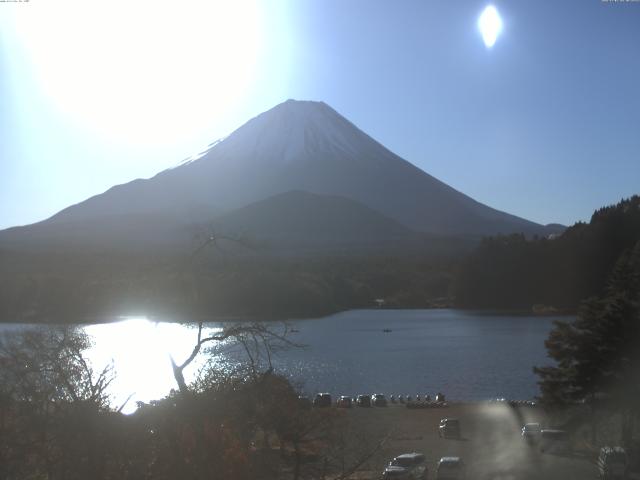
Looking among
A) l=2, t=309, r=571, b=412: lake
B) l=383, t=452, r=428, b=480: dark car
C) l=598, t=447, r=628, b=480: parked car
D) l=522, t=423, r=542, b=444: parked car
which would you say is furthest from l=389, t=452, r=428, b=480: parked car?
l=522, t=423, r=542, b=444: parked car

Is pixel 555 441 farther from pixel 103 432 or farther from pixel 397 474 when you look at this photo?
pixel 103 432

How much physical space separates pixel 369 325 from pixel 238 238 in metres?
32.7

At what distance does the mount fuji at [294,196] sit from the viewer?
71.4 m

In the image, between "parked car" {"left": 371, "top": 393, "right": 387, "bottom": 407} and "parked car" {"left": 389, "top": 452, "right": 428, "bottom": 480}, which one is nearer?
"parked car" {"left": 389, "top": 452, "right": 428, "bottom": 480}

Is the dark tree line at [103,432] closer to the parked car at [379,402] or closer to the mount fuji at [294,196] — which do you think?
the parked car at [379,402]

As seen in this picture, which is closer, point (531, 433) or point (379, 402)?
point (531, 433)

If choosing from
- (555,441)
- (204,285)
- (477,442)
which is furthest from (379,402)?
(204,285)

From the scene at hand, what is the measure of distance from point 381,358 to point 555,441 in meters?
14.5

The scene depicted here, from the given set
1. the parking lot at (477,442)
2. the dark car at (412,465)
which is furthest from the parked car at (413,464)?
the parking lot at (477,442)

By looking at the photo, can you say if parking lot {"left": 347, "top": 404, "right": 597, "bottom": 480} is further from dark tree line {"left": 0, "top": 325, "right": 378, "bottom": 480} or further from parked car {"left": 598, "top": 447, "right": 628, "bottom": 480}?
dark tree line {"left": 0, "top": 325, "right": 378, "bottom": 480}

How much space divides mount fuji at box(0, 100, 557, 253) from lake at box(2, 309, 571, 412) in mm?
31969

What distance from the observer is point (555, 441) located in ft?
31.6

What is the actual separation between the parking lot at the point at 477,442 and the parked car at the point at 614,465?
0.35m

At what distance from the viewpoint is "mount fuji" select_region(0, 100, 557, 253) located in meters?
71.4
